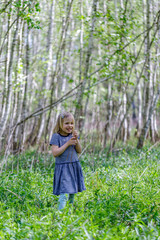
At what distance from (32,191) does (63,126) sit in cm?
132

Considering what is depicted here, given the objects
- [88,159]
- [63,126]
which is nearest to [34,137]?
[88,159]

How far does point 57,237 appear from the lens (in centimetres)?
290

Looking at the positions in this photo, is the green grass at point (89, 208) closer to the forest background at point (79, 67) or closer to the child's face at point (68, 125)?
the child's face at point (68, 125)

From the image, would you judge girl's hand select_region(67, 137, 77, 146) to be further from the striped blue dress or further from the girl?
the striped blue dress

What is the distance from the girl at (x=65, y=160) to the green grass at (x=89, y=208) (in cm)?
24

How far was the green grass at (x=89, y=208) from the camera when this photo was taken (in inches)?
113

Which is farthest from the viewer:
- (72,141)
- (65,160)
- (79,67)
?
(79,67)

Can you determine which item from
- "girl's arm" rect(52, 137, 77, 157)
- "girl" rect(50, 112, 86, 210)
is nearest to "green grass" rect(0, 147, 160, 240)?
"girl" rect(50, 112, 86, 210)

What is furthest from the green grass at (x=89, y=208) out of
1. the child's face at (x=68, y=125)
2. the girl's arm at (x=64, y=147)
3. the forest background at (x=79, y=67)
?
the forest background at (x=79, y=67)

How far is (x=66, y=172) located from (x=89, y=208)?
59 centimetres

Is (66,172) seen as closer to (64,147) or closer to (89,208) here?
(64,147)

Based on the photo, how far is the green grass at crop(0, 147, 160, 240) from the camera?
2883mm

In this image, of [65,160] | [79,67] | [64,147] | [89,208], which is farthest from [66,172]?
[79,67]

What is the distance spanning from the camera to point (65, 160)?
375 centimetres
